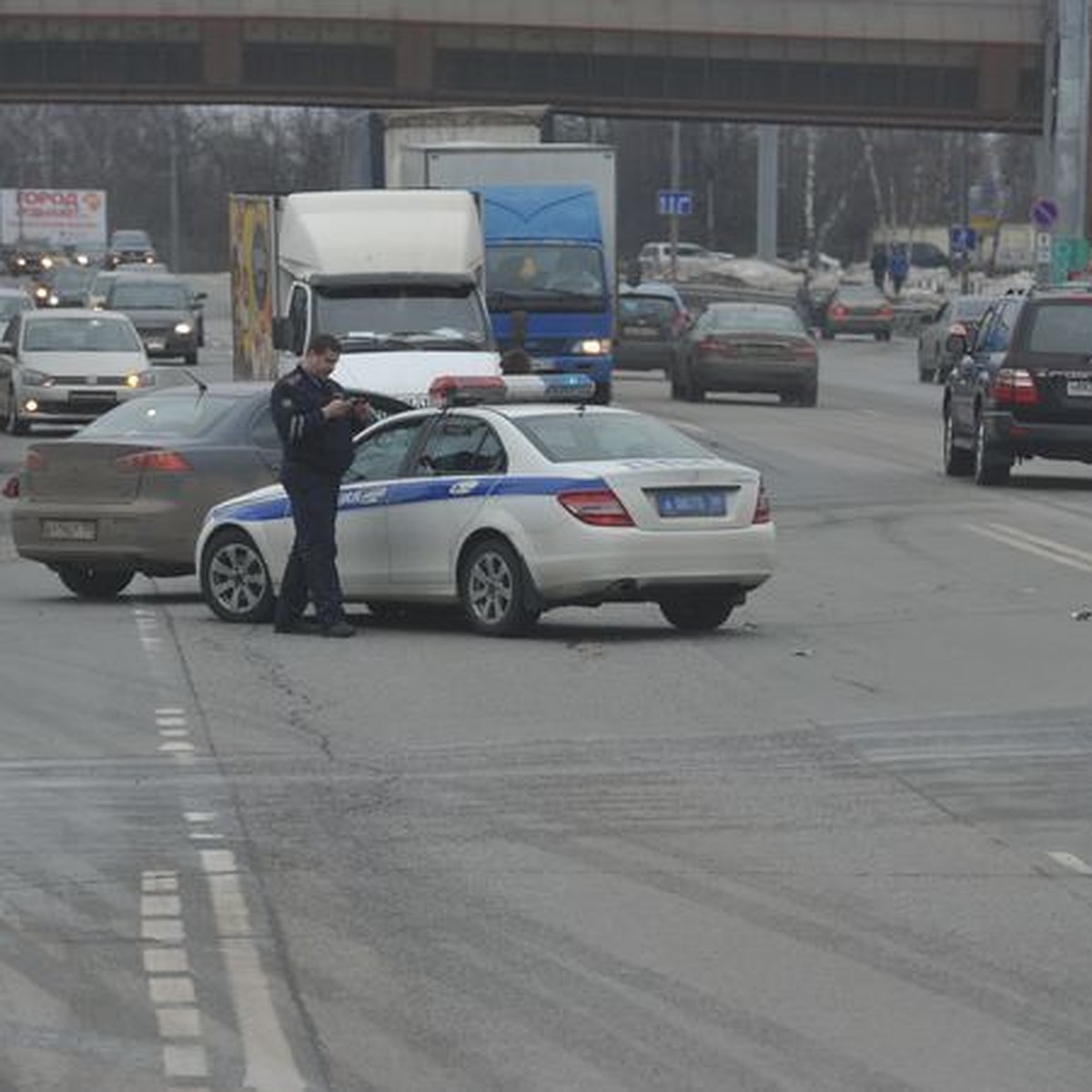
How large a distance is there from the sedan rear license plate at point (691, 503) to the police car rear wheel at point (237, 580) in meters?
2.66

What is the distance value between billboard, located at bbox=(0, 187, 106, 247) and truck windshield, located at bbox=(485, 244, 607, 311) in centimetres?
8886

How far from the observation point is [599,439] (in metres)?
17.5

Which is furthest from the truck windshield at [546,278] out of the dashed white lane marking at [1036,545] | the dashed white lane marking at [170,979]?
the dashed white lane marking at [170,979]

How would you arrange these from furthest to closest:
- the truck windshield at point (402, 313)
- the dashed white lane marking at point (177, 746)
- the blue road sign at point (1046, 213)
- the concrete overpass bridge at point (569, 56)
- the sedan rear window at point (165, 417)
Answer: the concrete overpass bridge at point (569, 56)
the blue road sign at point (1046, 213)
the truck windshield at point (402, 313)
the sedan rear window at point (165, 417)
the dashed white lane marking at point (177, 746)

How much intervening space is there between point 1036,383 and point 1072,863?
60.1ft

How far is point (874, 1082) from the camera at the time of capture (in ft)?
24.0

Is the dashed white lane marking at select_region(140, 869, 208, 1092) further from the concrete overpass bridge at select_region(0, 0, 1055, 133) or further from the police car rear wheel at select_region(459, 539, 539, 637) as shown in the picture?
the concrete overpass bridge at select_region(0, 0, 1055, 133)

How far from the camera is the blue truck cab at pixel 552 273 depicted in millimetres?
39375

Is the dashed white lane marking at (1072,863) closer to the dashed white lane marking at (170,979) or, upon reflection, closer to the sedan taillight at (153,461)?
the dashed white lane marking at (170,979)

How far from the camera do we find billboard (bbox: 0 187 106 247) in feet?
418

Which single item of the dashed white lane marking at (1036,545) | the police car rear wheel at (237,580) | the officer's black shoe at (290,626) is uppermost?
the police car rear wheel at (237,580)

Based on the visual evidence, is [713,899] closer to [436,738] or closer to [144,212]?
[436,738]

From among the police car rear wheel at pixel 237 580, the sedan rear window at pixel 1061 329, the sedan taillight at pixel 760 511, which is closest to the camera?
the sedan taillight at pixel 760 511

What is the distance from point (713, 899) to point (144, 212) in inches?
6002
